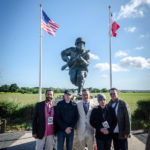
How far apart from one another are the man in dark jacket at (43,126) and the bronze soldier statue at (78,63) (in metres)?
3.76

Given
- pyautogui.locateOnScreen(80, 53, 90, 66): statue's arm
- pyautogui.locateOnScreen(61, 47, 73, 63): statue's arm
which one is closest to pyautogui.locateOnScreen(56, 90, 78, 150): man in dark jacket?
pyautogui.locateOnScreen(80, 53, 90, 66): statue's arm

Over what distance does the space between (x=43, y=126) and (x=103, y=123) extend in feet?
4.47

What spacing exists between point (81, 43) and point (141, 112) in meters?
7.19

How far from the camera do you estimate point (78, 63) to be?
6.77 metres

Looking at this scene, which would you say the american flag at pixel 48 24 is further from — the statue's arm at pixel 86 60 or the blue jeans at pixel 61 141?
the blue jeans at pixel 61 141

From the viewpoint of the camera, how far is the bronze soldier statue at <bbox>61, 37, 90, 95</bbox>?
21.8 feet

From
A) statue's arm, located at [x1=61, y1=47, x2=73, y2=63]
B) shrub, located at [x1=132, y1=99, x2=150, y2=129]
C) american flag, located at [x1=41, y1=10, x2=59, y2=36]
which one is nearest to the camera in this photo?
statue's arm, located at [x1=61, y1=47, x2=73, y2=63]

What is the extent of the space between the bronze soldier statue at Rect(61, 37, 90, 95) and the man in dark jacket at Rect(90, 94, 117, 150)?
3843mm

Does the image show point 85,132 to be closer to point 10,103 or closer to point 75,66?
point 75,66

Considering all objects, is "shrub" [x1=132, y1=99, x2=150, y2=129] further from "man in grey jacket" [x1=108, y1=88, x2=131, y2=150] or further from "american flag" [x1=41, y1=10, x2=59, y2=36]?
"american flag" [x1=41, y1=10, x2=59, y2=36]

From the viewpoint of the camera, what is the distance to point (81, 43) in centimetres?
677

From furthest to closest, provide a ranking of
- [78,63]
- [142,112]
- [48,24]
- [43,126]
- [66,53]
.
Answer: [142,112] < [48,24] < [66,53] < [78,63] < [43,126]

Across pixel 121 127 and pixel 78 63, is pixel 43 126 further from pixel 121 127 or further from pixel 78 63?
pixel 78 63

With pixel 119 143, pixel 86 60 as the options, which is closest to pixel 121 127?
pixel 119 143
